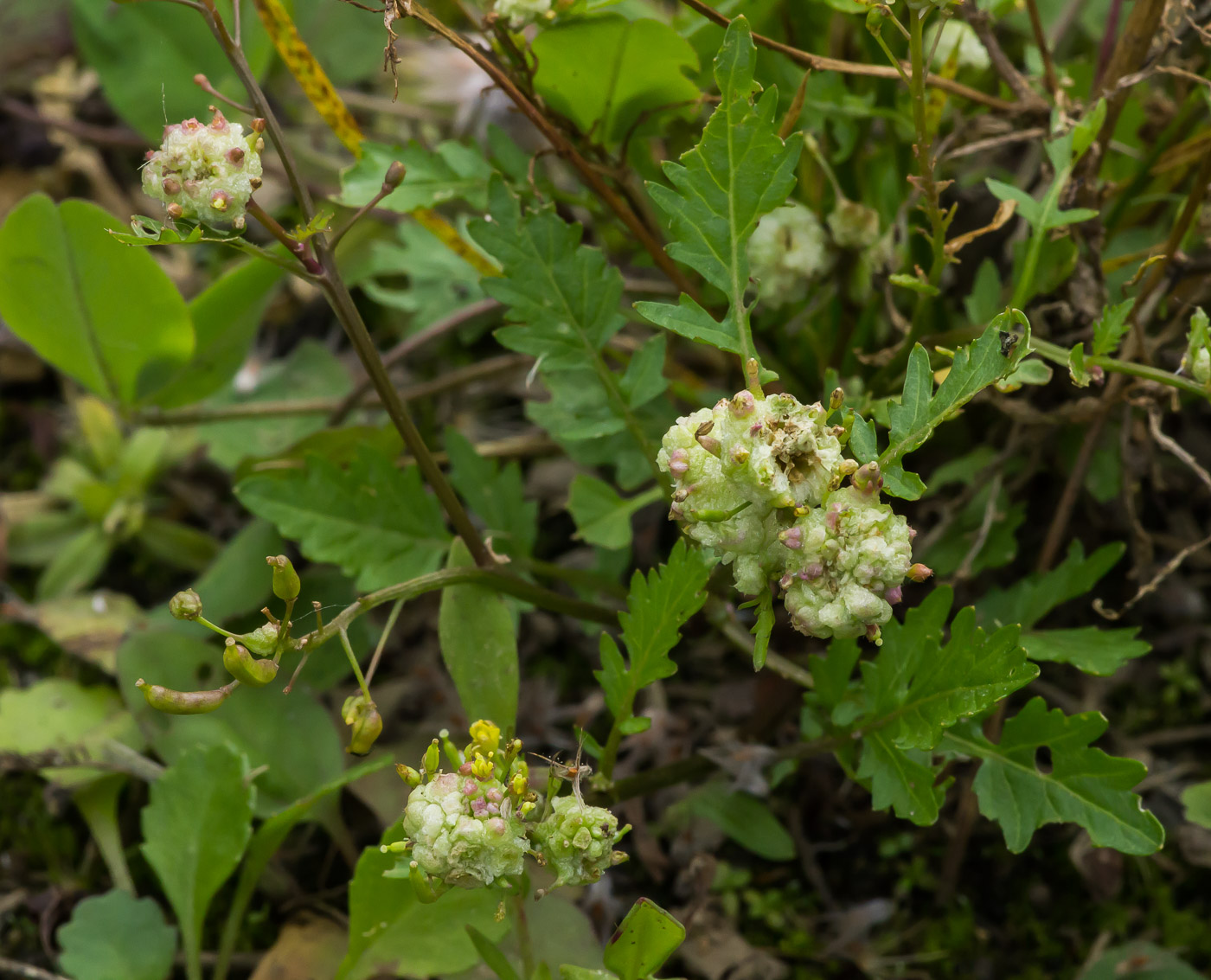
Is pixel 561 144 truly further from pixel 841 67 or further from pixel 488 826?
pixel 488 826

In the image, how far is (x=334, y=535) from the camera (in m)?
1.40

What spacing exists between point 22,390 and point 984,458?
1929mm

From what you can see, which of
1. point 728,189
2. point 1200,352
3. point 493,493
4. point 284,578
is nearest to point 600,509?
point 493,493

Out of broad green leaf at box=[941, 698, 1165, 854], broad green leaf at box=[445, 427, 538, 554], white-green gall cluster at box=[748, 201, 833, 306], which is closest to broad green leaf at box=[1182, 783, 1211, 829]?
broad green leaf at box=[941, 698, 1165, 854]

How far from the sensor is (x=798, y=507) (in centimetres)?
89

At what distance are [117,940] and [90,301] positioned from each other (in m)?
0.92

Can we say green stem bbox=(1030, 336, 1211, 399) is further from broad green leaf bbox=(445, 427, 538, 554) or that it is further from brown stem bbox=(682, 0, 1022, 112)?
broad green leaf bbox=(445, 427, 538, 554)

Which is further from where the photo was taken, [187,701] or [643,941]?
[643,941]

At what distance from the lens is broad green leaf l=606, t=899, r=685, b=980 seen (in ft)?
3.22

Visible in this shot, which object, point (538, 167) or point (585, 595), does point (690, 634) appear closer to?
point (585, 595)

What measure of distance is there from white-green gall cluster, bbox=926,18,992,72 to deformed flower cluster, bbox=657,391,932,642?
77 cm

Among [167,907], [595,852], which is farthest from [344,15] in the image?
[595,852]

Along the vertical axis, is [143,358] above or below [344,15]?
below

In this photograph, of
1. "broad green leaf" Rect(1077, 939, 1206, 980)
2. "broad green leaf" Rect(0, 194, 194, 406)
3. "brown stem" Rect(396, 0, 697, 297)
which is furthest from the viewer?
"broad green leaf" Rect(0, 194, 194, 406)
